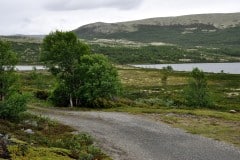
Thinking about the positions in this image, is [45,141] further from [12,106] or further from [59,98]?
[59,98]

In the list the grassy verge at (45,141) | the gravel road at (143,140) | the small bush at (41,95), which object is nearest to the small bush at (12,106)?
the grassy verge at (45,141)

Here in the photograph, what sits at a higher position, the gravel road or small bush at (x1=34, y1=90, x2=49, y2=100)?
the gravel road

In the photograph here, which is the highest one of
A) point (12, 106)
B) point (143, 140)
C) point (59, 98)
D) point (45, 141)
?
point (12, 106)

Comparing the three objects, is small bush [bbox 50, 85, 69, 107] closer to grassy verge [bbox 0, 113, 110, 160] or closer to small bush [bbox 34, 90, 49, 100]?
small bush [bbox 34, 90, 49, 100]

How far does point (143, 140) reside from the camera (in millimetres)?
48188

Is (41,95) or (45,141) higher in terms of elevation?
(45,141)

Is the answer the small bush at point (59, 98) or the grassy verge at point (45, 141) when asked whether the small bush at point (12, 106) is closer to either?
the grassy verge at point (45, 141)

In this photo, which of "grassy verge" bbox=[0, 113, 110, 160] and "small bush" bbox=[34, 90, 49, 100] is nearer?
"grassy verge" bbox=[0, 113, 110, 160]

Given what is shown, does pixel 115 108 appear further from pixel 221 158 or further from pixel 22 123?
pixel 221 158

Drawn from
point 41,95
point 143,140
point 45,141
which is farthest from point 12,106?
point 41,95

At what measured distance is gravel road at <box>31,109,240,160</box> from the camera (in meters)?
41.1

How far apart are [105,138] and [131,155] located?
28.0 ft

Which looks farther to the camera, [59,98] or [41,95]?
[41,95]

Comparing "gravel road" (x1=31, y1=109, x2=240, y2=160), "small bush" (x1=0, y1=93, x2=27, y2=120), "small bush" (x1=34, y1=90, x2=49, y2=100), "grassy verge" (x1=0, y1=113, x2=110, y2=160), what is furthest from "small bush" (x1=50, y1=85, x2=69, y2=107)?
"small bush" (x1=0, y1=93, x2=27, y2=120)
